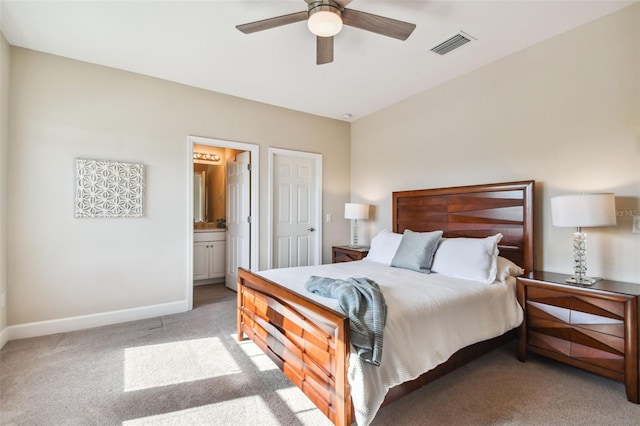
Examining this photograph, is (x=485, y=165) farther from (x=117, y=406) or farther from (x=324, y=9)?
(x=117, y=406)

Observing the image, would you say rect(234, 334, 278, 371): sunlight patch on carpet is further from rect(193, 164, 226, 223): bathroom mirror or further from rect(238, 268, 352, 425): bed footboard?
rect(193, 164, 226, 223): bathroom mirror

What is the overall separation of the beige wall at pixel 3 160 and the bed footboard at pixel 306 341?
2.28 m

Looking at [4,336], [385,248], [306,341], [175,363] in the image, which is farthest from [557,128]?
[4,336]

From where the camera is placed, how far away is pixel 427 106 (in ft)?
12.7

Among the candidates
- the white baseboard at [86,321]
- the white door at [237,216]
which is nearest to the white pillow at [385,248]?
the white door at [237,216]

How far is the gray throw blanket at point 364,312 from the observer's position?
1.54 meters

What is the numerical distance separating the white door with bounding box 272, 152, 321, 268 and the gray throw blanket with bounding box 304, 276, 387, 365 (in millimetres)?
2591

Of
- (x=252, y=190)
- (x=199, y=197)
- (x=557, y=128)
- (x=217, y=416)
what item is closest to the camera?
(x=217, y=416)

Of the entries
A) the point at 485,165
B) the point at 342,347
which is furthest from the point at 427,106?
the point at 342,347

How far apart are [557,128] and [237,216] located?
4.00 meters

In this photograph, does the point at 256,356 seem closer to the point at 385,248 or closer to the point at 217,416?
the point at 217,416

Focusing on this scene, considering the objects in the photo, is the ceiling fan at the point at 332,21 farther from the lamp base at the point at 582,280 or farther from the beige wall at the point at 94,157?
the lamp base at the point at 582,280

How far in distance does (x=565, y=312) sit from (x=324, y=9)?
2.78m

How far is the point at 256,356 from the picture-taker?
2521 mm
